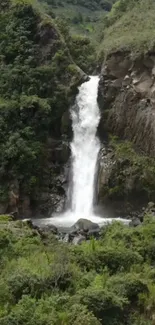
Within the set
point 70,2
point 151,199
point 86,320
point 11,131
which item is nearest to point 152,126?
point 151,199

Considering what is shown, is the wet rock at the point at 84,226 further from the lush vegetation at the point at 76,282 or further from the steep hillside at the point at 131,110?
the lush vegetation at the point at 76,282

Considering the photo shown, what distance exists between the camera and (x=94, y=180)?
35.8m

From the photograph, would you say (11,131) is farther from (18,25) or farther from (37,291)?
(37,291)

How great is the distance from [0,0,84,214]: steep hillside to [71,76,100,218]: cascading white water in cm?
98

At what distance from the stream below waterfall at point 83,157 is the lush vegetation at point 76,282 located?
13789mm

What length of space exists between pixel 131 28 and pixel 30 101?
43.5ft

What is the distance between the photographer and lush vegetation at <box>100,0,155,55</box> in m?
38.2

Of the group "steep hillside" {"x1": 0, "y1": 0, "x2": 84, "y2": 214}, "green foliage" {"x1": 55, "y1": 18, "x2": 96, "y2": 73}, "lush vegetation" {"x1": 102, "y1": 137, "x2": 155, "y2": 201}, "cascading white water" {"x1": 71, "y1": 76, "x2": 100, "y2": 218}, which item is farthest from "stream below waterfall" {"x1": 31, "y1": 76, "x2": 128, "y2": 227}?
"green foliage" {"x1": 55, "y1": 18, "x2": 96, "y2": 73}

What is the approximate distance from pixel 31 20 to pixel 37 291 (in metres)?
32.8

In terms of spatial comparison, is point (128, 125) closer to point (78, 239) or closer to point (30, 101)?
point (30, 101)

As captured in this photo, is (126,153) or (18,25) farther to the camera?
(18,25)

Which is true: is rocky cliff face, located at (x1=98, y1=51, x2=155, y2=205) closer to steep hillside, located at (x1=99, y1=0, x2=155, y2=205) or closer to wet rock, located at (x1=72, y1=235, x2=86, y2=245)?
steep hillside, located at (x1=99, y1=0, x2=155, y2=205)

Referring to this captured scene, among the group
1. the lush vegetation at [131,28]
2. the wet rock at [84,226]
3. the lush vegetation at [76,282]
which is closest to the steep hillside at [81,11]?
the lush vegetation at [131,28]

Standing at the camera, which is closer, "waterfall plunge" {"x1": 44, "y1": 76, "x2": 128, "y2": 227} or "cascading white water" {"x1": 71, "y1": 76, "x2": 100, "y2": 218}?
"waterfall plunge" {"x1": 44, "y1": 76, "x2": 128, "y2": 227}
